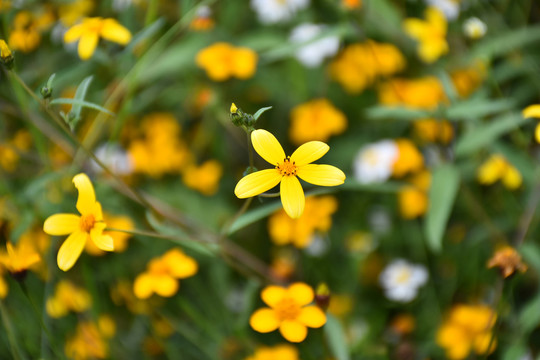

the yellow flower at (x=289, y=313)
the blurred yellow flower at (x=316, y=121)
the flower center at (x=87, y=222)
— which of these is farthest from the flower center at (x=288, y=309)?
the blurred yellow flower at (x=316, y=121)

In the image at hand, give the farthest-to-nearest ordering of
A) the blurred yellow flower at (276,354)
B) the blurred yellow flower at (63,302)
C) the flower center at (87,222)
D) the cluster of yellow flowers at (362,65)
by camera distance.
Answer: the cluster of yellow flowers at (362,65) → the blurred yellow flower at (63,302) → the blurred yellow flower at (276,354) → the flower center at (87,222)

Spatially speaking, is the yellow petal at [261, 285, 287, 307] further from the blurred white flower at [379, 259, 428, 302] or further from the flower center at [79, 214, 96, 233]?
the blurred white flower at [379, 259, 428, 302]

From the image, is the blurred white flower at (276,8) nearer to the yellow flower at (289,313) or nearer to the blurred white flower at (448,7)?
the blurred white flower at (448,7)

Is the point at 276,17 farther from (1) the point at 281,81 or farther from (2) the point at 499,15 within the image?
(2) the point at 499,15

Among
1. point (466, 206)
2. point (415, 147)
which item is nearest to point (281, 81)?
point (415, 147)

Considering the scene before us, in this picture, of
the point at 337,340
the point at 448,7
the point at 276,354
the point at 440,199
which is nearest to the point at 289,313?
the point at 337,340

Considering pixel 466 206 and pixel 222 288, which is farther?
pixel 466 206

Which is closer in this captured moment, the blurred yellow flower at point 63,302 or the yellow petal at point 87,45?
the yellow petal at point 87,45
